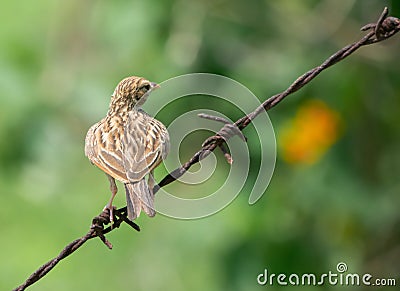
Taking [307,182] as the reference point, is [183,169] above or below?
below

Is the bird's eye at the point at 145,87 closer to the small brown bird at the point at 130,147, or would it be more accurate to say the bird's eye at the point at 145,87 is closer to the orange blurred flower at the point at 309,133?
the small brown bird at the point at 130,147

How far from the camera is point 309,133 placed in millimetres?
6156

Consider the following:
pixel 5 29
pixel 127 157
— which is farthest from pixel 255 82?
pixel 5 29

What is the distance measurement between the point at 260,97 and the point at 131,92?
1.62m

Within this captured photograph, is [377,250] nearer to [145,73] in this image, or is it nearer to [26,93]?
[145,73]

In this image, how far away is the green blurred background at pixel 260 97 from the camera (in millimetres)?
5855

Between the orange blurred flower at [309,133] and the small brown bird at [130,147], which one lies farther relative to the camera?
the orange blurred flower at [309,133]

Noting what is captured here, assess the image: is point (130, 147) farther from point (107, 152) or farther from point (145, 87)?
point (145, 87)

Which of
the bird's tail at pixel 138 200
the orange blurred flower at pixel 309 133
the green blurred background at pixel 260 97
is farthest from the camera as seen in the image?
the orange blurred flower at pixel 309 133

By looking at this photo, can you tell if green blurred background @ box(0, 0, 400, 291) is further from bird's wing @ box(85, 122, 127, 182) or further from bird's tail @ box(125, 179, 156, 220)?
bird's tail @ box(125, 179, 156, 220)

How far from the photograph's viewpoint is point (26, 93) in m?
5.74

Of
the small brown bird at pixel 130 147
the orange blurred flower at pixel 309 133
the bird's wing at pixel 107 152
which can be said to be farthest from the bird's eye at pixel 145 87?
the orange blurred flower at pixel 309 133

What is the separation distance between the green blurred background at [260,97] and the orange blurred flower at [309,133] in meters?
0.03

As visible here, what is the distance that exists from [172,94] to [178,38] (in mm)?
452
